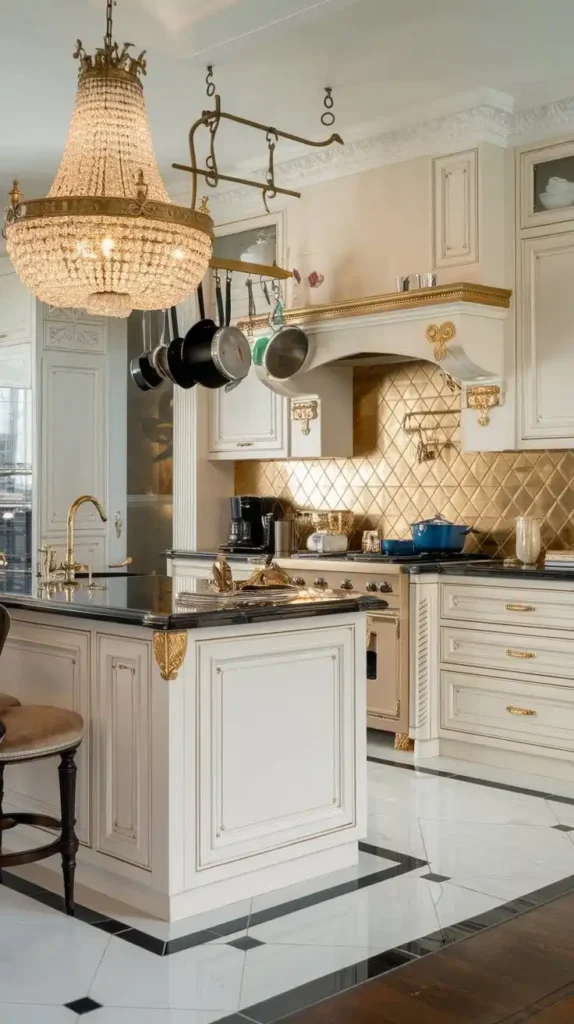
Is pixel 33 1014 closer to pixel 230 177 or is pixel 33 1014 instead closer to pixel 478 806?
pixel 478 806

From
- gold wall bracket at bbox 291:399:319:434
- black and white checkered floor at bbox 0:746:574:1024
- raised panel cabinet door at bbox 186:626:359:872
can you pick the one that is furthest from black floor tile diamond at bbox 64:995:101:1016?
gold wall bracket at bbox 291:399:319:434

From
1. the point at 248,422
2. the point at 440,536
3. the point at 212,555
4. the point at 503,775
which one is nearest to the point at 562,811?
the point at 503,775

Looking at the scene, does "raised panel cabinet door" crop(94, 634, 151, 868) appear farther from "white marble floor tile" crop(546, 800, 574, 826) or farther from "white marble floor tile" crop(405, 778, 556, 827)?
"white marble floor tile" crop(546, 800, 574, 826)

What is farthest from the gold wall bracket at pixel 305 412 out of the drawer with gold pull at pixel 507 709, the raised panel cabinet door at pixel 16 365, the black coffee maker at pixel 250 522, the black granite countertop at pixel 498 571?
the raised panel cabinet door at pixel 16 365

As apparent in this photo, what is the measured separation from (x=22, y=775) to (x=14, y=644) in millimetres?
428

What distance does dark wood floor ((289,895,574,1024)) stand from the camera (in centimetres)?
125

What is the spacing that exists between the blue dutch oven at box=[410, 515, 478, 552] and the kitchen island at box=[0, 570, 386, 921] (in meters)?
1.88

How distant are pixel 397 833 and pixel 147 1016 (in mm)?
1536

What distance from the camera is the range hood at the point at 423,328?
16.4ft

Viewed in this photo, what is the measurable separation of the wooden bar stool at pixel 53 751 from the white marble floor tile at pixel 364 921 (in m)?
0.56

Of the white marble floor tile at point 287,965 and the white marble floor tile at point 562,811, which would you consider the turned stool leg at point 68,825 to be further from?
the white marble floor tile at point 562,811

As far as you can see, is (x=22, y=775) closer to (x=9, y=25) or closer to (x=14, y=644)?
(x=14, y=644)

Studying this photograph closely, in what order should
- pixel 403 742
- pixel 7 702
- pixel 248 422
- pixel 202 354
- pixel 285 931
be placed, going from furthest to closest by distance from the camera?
pixel 248 422, pixel 403 742, pixel 202 354, pixel 7 702, pixel 285 931

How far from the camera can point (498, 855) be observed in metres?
3.63
